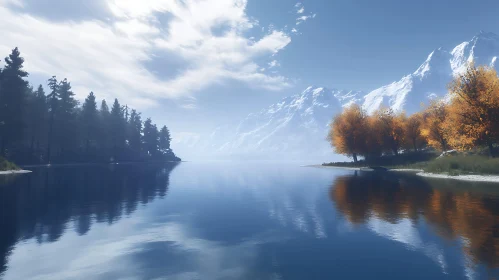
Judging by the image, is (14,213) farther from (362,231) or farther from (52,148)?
(52,148)

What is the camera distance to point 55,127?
7956 cm

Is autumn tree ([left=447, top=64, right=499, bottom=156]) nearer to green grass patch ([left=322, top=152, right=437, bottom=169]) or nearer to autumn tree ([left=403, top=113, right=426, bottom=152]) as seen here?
green grass patch ([left=322, top=152, right=437, bottom=169])

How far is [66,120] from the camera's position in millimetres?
81750

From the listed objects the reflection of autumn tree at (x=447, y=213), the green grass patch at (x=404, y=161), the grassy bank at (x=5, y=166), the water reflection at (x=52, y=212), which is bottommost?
the reflection of autumn tree at (x=447, y=213)

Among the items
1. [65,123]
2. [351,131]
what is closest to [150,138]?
[65,123]

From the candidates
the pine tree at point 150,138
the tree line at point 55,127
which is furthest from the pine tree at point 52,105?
the pine tree at point 150,138

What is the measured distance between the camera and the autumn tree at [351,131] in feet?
256

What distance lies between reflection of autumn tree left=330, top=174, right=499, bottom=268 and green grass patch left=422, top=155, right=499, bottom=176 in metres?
20.1

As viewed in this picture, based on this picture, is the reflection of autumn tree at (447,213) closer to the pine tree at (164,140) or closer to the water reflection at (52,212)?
the water reflection at (52,212)

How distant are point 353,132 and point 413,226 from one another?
66565 mm

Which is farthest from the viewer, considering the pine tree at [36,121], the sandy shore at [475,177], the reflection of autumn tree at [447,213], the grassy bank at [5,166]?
the pine tree at [36,121]

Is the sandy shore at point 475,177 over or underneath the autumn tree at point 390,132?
underneath

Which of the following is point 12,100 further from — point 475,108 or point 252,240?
point 475,108

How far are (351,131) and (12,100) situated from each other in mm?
86811
